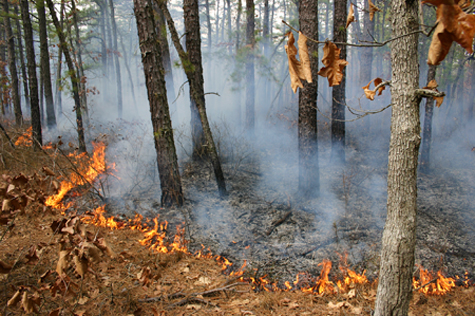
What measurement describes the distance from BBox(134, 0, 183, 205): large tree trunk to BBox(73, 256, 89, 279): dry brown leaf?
13.9ft

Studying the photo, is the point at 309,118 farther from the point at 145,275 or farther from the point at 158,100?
the point at 145,275

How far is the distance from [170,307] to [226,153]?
20.9 feet

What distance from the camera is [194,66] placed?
6828 mm

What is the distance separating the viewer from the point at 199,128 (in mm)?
8148

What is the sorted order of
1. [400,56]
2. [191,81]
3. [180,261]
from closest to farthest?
[400,56] → [180,261] → [191,81]

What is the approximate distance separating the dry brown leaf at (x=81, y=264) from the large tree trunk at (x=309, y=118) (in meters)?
5.37

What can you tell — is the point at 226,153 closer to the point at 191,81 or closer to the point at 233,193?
the point at 233,193

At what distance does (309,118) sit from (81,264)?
5.70m

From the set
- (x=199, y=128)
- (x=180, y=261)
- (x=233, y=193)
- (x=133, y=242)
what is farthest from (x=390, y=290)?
(x=199, y=128)

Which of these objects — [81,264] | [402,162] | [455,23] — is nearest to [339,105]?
[402,162]

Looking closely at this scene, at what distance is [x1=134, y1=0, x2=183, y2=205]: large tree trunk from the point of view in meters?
5.56

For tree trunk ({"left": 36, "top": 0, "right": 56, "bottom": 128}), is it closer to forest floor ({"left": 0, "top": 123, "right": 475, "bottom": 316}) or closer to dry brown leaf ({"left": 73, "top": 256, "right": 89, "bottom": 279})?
forest floor ({"left": 0, "top": 123, "right": 475, "bottom": 316})

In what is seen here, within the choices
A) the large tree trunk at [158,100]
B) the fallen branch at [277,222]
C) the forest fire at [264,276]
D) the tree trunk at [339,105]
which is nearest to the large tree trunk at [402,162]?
the forest fire at [264,276]

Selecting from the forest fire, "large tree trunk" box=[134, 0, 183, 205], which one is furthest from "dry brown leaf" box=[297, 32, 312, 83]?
"large tree trunk" box=[134, 0, 183, 205]
